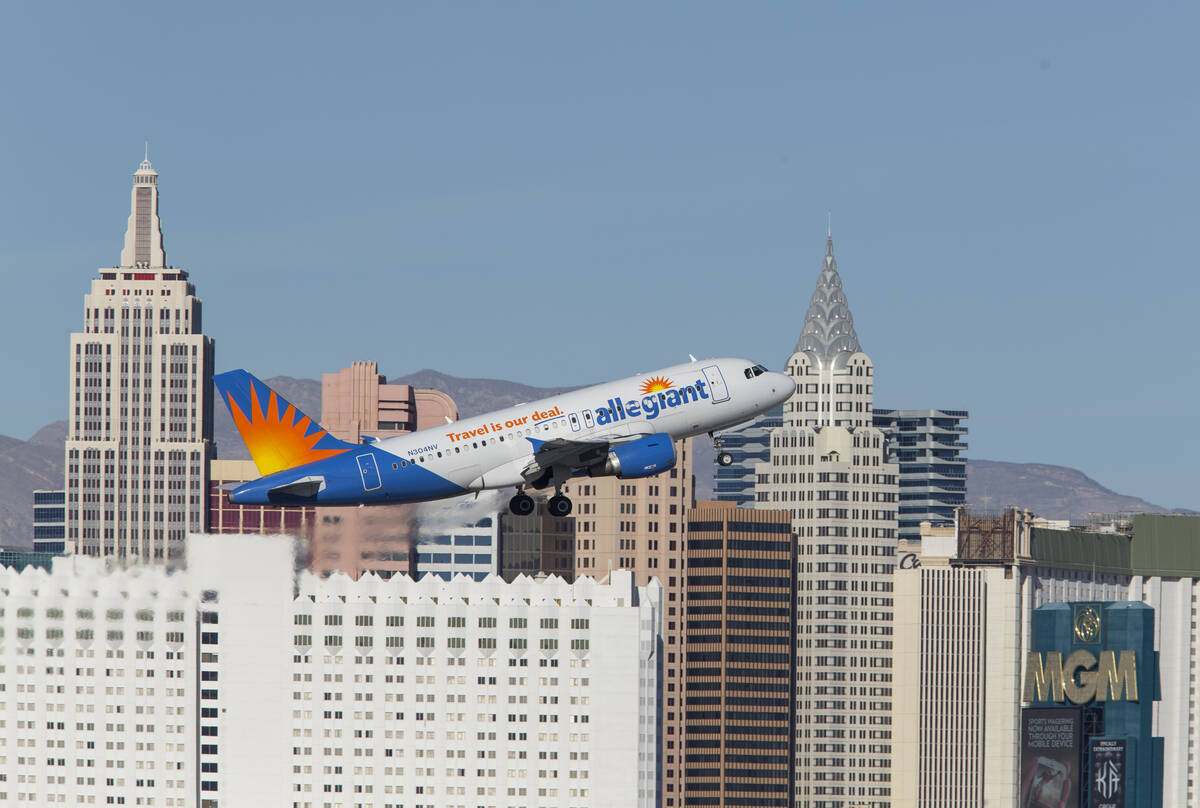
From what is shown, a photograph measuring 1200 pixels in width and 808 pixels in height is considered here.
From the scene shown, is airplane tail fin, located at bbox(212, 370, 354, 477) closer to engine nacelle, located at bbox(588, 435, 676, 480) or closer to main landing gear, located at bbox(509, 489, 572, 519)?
main landing gear, located at bbox(509, 489, 572, 519)

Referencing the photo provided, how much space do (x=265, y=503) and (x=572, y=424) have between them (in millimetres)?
17252

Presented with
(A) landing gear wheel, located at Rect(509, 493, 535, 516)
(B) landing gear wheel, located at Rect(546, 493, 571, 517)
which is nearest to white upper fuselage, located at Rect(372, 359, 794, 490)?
(B) landing gear wheel, located at Rect(546, 493, 571, 517)

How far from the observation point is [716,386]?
5172 inches

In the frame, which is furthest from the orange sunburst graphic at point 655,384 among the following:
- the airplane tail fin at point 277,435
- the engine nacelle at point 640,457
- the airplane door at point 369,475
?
the airplane tail fin at point 277,435

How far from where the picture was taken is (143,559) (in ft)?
A: 655

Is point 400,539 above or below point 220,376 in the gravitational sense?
below

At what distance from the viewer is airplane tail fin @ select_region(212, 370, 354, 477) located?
420 feet

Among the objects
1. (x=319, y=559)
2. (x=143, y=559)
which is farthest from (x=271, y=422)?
(x=143, y=559)

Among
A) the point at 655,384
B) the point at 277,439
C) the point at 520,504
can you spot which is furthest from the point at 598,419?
the point at 277,439

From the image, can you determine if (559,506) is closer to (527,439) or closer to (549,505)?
(549,505)

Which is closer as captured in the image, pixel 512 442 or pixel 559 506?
pixel 512 442

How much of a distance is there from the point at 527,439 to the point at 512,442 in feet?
2.72

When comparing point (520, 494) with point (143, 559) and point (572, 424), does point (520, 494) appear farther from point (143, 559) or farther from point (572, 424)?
point (143, 559)

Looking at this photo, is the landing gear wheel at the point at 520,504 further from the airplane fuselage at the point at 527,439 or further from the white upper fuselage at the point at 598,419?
the white upper fuselage at the point at 598,419
